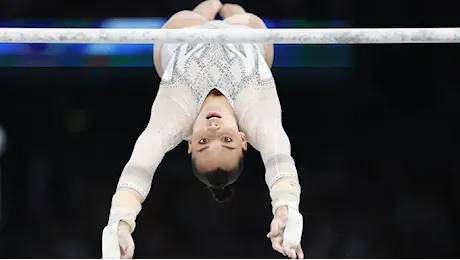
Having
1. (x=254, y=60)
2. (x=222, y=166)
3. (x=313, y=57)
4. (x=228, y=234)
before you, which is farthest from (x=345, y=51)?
(x=222, y=166)

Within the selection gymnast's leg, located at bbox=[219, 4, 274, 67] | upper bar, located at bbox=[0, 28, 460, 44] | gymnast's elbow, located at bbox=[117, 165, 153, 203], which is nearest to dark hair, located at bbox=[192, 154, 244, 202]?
gymnast's elbow, located at bbox=[117, 165, 153, 203]

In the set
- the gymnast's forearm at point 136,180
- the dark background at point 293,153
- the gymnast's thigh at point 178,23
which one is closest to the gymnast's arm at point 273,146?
the gymnast's forearm at point 136,180

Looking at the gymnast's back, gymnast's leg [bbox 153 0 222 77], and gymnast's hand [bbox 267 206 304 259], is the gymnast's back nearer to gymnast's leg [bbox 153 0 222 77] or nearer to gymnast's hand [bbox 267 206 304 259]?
gymnast's leg [bbox 153 0 222 77]

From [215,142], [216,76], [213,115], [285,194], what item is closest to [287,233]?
[285,194]

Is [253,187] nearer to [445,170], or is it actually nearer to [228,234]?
[228,234]

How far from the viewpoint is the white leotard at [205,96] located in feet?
9.07

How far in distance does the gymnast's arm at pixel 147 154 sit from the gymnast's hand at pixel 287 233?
54 cm

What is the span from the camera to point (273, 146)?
2752 mm

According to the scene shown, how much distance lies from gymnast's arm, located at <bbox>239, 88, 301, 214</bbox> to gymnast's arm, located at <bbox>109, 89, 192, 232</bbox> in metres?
0.28

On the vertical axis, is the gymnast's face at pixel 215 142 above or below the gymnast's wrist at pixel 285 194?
above

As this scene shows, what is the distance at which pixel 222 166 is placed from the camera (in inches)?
111

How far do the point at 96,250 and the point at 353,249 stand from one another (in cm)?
177

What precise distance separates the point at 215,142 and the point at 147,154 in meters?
0.28

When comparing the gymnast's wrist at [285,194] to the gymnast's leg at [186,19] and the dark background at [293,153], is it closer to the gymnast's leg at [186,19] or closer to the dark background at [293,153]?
the gymnast's leg at [186,19]
